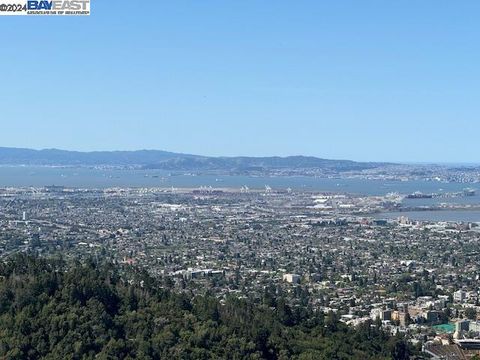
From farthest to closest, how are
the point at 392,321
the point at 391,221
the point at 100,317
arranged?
the point at 391,221
the point at 392,321
the point at 100,317

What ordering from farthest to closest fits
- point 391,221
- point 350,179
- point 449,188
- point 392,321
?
point 350,179
point 449,188
point 391,221
point 392,321

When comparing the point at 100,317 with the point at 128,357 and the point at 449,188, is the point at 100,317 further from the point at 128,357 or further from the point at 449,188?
the point at 449,188

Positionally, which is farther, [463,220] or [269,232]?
[463,220]

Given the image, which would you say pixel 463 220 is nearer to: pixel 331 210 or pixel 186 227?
pixel 331 210

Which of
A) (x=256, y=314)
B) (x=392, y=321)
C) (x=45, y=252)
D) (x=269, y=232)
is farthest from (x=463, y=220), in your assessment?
(x=256, y=314)

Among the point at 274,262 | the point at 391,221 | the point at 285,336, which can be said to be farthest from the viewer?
the point at 391,221

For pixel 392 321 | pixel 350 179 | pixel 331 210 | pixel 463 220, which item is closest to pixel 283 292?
pixel 392 321
